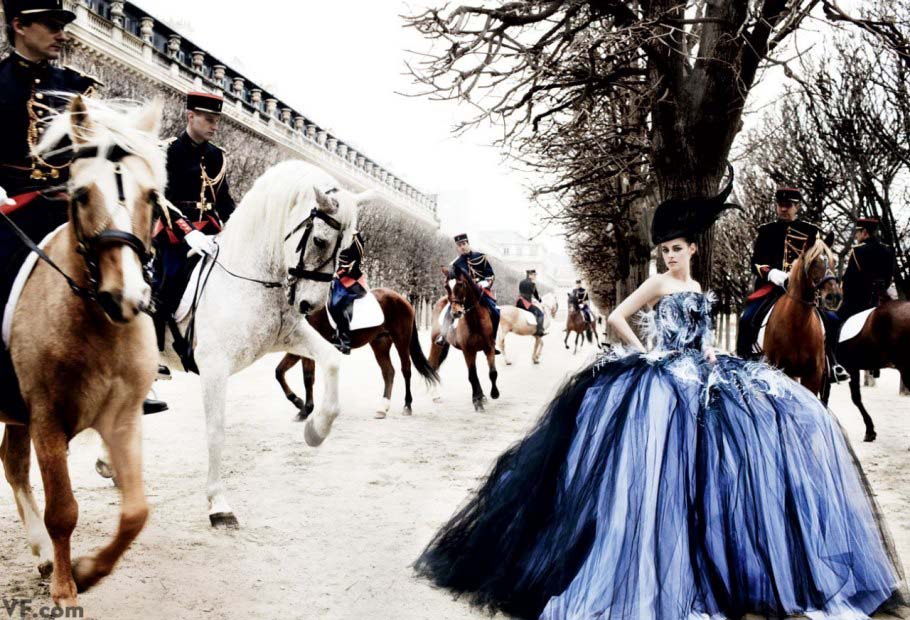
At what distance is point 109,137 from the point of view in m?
3.15

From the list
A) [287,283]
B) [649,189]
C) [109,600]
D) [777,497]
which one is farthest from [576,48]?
[109,600]

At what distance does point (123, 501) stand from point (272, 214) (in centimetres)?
282

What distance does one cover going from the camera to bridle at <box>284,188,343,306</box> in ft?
18.1

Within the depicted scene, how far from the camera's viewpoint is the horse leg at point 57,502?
10.5ft

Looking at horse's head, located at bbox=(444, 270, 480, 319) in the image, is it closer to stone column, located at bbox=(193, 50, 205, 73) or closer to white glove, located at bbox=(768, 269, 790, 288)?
white glove, located at bbox=(768, 269, 790, 288)

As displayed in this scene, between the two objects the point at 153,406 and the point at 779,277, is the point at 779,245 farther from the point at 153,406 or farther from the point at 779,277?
the point at 153,406

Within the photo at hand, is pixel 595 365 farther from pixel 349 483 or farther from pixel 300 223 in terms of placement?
pixel 349 483

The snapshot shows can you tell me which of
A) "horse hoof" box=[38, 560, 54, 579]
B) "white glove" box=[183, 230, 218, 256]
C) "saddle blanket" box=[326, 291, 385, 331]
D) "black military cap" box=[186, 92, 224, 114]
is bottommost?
"horse hoof" box=[38, 560, 54, 579]

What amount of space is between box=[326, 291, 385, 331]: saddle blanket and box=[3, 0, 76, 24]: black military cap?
6627 mm

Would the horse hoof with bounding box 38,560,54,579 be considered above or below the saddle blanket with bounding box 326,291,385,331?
below

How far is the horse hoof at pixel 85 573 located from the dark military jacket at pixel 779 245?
7719mm

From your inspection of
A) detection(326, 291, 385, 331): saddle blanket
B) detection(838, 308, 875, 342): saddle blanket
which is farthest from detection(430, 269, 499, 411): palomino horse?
detection(838, 308, 875, 342): saddle blanket

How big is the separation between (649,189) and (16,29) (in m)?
11.1

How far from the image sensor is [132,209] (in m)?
3.13
